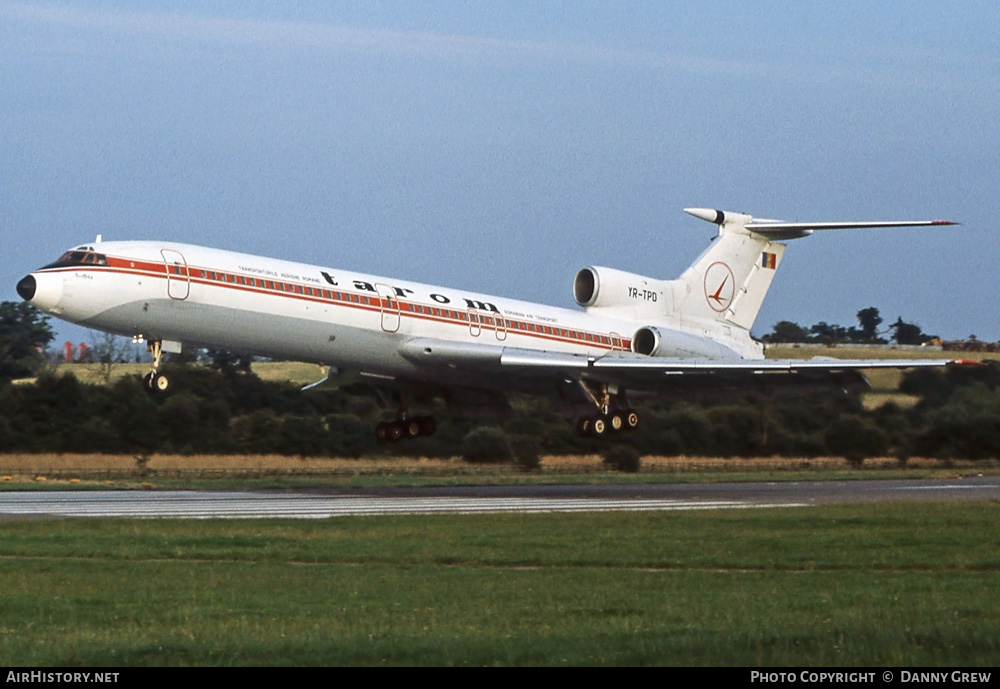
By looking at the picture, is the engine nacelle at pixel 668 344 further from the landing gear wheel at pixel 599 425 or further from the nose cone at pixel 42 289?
the nose cone at pixel 42 289

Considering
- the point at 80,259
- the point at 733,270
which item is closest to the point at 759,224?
the point at 733,270

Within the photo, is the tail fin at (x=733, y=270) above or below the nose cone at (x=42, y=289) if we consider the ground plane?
above

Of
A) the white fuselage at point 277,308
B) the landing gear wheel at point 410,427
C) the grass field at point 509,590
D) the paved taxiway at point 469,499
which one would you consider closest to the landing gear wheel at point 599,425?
the paved taxiway at point 469,499

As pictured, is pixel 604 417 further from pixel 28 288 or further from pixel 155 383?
pixel 28 288

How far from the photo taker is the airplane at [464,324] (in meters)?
29.6

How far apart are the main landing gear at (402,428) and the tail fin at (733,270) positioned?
27.9 ft

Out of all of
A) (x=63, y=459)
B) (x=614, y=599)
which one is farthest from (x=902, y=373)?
(x=614, y=599)

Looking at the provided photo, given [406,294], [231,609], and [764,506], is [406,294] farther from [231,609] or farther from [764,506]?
[231,609]

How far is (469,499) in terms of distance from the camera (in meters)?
32.4

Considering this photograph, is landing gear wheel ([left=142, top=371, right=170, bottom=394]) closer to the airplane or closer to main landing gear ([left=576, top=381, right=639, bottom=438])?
the airplane

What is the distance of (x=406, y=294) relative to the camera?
3438cm

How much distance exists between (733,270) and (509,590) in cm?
2860

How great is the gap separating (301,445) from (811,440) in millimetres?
16741

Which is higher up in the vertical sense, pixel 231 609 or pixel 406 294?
pixel 406 294
